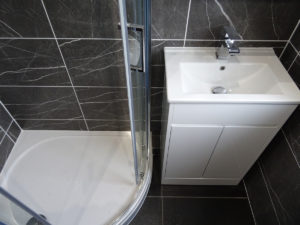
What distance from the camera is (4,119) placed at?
1.58 meters

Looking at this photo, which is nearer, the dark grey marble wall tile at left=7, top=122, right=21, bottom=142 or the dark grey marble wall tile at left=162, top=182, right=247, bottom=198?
the dark grey marble wall tile at left=162, top=182, right=247, bottom=198

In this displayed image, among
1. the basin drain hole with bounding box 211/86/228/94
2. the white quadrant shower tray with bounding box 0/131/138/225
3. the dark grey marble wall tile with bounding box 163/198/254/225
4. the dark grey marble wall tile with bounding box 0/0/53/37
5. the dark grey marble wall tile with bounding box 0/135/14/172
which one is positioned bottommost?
the dark grey marble wall tile with bounding box 163/198/254/225

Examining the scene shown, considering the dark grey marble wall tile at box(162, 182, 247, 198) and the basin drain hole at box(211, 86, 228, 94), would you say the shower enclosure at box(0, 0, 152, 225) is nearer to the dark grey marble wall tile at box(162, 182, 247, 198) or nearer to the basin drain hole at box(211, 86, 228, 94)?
the dark grey marble wall tile at box(162, 182, 247, 198)

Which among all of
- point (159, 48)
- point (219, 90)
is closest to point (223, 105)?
point (219, 90)

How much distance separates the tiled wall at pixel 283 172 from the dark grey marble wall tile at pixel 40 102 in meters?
1.27

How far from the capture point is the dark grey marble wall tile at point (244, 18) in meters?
1.05

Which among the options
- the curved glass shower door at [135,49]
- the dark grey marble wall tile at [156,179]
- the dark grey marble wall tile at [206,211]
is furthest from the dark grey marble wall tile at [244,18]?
the dark grey marble wall tile at [206,211]

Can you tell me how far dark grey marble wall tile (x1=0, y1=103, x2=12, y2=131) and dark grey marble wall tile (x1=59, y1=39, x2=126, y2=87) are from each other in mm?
593

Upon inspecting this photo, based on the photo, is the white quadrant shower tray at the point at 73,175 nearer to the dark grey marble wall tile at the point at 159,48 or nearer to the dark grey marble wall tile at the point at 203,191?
the dark grey marble wall tile at the point at 203,191

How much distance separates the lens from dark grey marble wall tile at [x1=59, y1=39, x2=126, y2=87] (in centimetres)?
121

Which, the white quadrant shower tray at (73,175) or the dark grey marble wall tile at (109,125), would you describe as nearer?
the white quadrant shower tray at (73,175)

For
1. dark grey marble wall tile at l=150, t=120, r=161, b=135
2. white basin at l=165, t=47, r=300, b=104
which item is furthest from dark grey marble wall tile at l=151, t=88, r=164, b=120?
white basin at l=165, t=47, r=300, b=104

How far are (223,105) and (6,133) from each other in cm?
150

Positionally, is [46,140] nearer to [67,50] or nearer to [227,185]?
[67,50]
